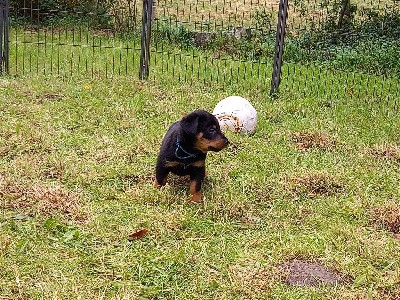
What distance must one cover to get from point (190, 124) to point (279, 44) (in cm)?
437

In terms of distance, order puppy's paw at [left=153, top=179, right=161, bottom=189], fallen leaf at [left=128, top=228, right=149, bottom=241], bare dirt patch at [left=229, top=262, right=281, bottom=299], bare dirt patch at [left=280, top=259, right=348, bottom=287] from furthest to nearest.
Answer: puppy's paw at [left=153, top=179, right=161, bottom=189]
fallen leaf at [left=128, top=228, right=149, bottom=241]
bare dirt patch at [left=280, top=259, right=348, bottom=287]
bare dirt patch at [left=229, top=262, right=281, bottom=299]

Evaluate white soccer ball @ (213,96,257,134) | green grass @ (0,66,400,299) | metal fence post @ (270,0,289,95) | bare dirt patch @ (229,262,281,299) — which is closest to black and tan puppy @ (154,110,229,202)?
green grass @ (0,66,400,299)

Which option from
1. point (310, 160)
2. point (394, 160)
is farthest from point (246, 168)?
point (394, 160)

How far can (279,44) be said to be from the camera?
8.56m

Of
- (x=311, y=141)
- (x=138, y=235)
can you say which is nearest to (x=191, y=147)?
(x=138, y=235)

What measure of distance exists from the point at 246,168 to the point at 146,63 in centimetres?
391

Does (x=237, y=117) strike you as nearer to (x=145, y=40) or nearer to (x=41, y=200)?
(x=41, y=200)

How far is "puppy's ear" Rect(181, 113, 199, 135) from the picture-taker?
14.9ft

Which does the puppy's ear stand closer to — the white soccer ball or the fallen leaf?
the fallen leaf

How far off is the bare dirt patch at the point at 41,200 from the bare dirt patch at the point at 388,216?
222 centimetres

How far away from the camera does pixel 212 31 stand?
10.7 meters

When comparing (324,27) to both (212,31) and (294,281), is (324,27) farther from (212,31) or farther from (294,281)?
(294,281)

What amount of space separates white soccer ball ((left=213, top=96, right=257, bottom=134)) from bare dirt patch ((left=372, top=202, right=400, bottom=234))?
2.18 m

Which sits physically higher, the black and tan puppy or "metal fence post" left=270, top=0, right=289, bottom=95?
"metal fence post" left=270, top=0, right=289, bottom=95
